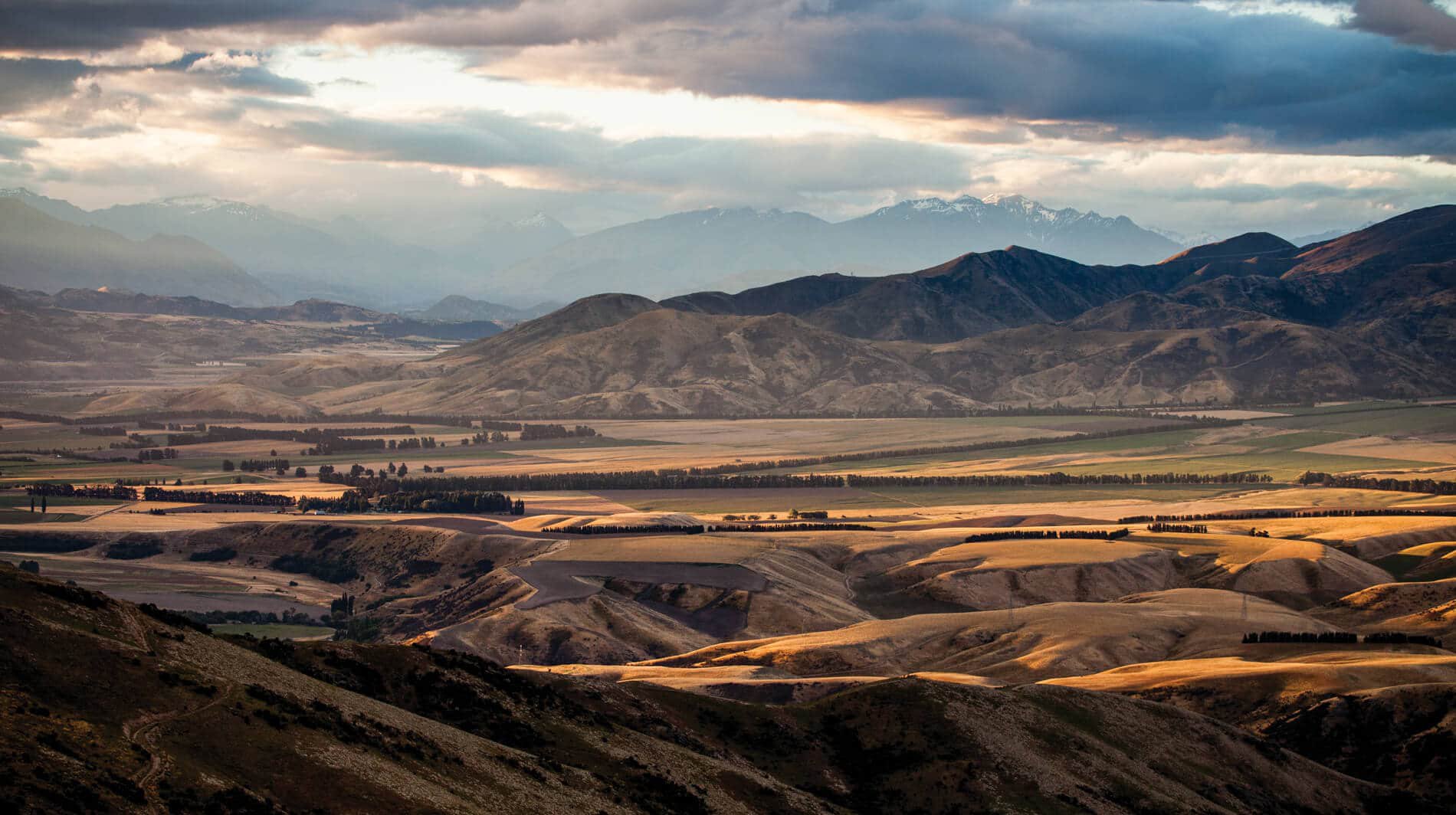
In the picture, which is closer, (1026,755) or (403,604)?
(1026,755)

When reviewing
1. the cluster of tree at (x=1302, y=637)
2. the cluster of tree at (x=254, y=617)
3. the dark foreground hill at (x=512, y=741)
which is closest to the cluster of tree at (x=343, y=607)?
the cluster of tree at (x=254, y=617)

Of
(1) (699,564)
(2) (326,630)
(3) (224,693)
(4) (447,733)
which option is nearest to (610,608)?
(1) (699,564)

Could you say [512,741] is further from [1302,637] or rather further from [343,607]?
[343,607]

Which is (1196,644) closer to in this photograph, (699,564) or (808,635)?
(808,635)

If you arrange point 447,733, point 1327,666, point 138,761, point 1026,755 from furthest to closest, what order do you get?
point 1327,666
point 1026,755
point 447,733
point 138,761

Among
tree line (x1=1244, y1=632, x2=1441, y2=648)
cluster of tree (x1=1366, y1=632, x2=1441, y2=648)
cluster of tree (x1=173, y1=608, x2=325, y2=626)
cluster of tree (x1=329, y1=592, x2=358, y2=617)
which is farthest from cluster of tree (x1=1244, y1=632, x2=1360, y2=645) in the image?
cluster of tree (x1=173, y1=608, x2=325, y2=626)

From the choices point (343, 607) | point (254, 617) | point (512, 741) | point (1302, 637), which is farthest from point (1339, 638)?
point (254, 617)
